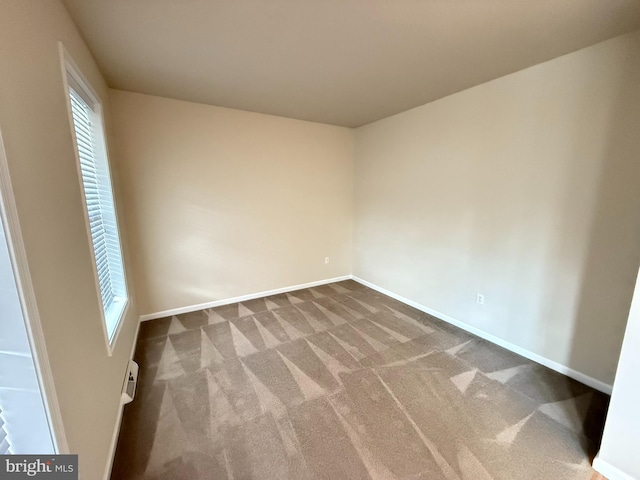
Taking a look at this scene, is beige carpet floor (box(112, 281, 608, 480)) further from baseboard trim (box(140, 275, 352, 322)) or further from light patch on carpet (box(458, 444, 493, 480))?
baseboard trim (box(140, 275, 352, 322))

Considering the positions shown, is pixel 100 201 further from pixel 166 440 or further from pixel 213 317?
pixel 166 440

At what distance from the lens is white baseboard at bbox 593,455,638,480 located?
1.30m

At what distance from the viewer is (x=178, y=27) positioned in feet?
5.32

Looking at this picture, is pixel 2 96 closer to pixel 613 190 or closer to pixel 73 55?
pixel 73 55

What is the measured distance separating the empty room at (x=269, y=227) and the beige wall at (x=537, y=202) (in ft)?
0.05

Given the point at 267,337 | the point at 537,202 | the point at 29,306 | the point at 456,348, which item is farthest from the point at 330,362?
the point at 537,202

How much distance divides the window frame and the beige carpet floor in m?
0.54

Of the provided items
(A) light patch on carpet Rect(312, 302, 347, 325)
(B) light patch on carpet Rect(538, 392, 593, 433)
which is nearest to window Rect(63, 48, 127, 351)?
(A) light patch on carpet Rect(312, 302, 347, 325)

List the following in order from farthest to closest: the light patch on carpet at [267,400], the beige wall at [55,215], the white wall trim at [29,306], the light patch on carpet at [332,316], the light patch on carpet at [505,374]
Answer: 1. the light patch on carpet at [332,316]
2. the light patch on carpet at [505,374]
3. the light patch on carpet at [267,400]
4. the beige wall at [55,215]
5. the white wall trim at [29,306]

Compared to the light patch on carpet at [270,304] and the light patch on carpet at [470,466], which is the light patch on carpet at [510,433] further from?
the light patch on carpet at [270,304]

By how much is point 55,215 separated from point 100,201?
1.19m

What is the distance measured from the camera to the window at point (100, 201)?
5.79ft

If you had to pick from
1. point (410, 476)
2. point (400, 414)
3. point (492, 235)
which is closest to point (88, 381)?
point (410, 476)

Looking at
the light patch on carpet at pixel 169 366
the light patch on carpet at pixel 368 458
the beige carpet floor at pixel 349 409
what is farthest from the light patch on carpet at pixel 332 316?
the light patch on carpet at pixel 169 366
